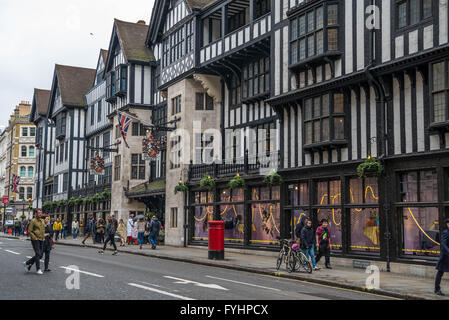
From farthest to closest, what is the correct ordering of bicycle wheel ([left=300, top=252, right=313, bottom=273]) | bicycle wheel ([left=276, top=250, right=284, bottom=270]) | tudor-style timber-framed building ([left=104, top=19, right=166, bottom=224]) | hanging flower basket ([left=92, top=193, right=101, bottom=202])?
hanging flower basket ([left=92, top=193, right=101, bottom=202])
tudor-style timber-framed building ([left=104, top=19, right=166, bottom=224])
bicycle wheel ([left=276, top=250, right=284, bottom=270])
bicycle wheel ([left=300, top=252, right=313, bottom=273])

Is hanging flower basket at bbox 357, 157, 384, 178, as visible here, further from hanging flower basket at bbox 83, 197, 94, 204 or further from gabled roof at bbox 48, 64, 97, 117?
gabled roof at bbox 48, 64, 97, 117

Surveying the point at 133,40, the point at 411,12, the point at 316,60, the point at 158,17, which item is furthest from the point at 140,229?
the point at 411,12

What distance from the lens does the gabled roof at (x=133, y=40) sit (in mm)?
41237

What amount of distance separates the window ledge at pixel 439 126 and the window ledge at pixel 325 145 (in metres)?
3.78

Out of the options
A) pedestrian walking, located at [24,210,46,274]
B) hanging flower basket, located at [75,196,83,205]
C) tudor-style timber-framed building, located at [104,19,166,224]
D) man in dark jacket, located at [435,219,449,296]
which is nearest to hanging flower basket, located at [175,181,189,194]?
tudor-style timber-framed building, located at [104,19,166,224]

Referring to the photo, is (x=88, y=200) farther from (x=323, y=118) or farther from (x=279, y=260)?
(x=279, y=260)

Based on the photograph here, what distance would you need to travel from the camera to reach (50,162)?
63.5 meters

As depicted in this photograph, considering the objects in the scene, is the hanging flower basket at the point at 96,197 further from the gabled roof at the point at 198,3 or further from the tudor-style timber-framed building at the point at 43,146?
the gabled roof at the point at 198,3

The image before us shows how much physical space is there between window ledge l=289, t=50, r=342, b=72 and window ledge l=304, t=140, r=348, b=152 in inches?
116

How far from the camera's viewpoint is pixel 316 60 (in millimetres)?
21469

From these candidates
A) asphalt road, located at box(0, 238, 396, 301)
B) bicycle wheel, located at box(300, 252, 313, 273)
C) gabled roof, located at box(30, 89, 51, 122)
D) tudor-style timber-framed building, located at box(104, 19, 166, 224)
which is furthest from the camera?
gabled roof, located at box(30, 89, 51, 122)

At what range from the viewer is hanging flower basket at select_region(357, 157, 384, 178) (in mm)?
18781

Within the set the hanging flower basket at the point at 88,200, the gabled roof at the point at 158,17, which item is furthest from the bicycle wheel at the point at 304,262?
the hanging flower basket at the point at 88,200
